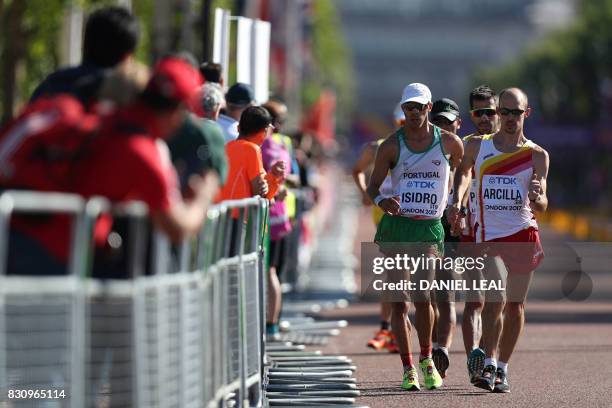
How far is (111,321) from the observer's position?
6832mm

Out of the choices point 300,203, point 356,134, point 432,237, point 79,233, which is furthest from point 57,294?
point 356,134

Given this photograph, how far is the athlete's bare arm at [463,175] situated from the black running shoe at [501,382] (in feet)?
3.27

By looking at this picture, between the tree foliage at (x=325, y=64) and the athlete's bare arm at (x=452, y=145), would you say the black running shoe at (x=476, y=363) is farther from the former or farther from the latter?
the tree foliage at (x=325, y=64)

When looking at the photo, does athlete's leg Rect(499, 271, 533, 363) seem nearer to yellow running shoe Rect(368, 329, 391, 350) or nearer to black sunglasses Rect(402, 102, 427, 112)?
black sunglasses Rect(402, 102, 427, 112)

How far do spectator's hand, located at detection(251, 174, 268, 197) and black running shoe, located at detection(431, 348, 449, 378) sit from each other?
60.3 inches

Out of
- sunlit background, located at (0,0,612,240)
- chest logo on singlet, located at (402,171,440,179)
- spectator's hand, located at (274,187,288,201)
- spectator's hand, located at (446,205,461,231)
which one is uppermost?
sunlit background, located at (0,0,612,240)

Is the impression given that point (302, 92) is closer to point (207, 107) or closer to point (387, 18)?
point (207, 107)

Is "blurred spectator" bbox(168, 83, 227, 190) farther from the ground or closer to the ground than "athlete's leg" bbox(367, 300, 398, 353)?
farther from the ground

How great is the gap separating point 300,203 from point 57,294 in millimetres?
14161

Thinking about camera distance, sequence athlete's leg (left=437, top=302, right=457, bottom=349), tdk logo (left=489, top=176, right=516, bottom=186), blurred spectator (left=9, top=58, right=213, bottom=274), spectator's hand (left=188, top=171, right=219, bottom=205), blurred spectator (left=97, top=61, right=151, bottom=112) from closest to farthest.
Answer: blurred spectator (left=9, top=58, right=213, bottom=274), spectator's hand (left=188, top=171, right=219, bottom=205), blurred spectator (left=97, top=61, right=151, bottom=112), tdk logo (left=489, top=176, right=516, bottom=186), athlete's leg (left=437, top=302, right=457, bottom=349)

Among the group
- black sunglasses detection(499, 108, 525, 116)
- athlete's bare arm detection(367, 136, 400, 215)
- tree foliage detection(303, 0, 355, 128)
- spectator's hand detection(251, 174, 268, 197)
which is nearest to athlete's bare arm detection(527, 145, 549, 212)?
black sunglasses detection(499, 108, 525, 116)

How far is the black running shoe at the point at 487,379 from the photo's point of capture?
11133mm

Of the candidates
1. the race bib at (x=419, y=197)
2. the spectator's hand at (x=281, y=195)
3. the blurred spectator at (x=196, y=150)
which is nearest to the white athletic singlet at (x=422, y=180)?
the race bib at (x=419, y=197)

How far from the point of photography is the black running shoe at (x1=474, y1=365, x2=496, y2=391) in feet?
36.5
